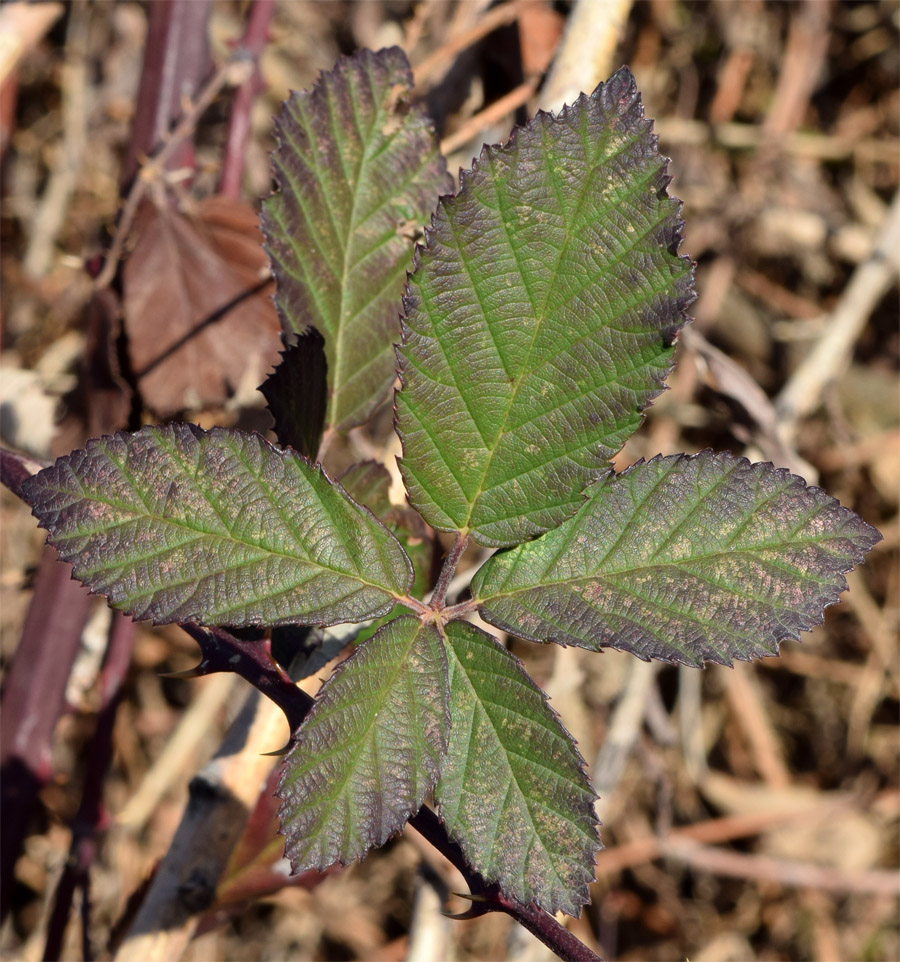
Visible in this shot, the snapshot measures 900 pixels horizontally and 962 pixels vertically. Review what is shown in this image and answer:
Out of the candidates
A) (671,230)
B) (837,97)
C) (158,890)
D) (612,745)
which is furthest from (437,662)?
(837,97)

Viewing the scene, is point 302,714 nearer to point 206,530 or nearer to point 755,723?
point 206,530

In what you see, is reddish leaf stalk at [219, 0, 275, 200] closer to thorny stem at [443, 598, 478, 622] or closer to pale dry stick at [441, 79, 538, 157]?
pale dry stick at [441, 79, 538, 157]

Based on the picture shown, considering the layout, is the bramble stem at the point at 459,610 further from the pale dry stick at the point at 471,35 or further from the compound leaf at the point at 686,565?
the pale dry stick at the point at 471,35

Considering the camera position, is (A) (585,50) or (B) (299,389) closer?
(B) (299,389)

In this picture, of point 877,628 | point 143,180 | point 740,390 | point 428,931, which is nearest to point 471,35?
point 143,180

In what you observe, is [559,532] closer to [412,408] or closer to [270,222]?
[412,408]

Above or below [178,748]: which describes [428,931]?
below
